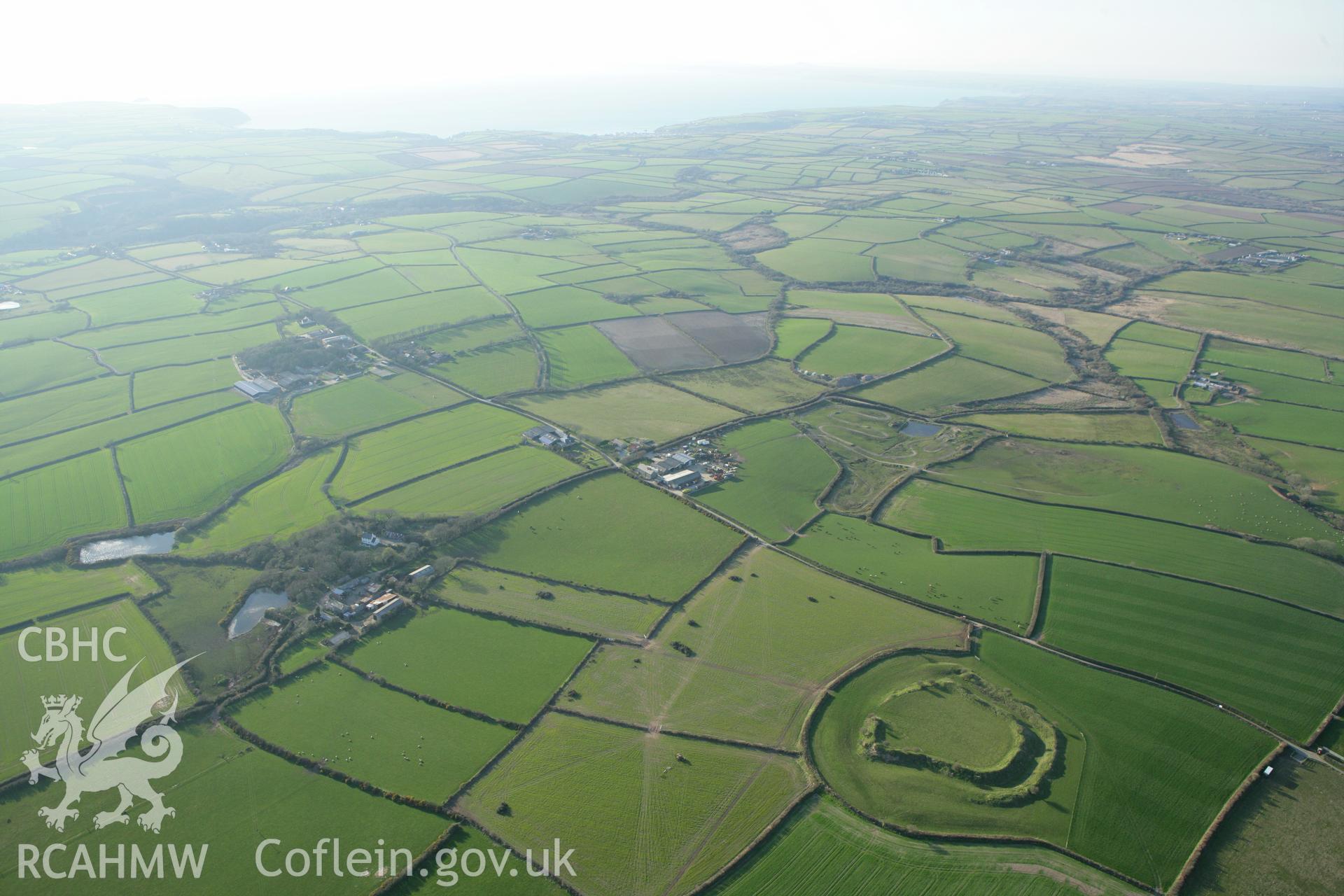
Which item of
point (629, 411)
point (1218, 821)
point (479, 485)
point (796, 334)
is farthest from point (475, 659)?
point (796, 334)

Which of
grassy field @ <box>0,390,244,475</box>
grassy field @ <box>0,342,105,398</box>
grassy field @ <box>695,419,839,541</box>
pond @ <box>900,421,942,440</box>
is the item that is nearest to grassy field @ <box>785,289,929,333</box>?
pond @ <box>900,421,942,440</box>

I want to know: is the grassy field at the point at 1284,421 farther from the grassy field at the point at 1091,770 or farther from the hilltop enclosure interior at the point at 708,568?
the grassy field at the point at 1091,770

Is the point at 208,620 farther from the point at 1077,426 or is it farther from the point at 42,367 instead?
the point at 1077,426

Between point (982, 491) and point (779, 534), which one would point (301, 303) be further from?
point (982, 491)

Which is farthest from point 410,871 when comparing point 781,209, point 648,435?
point 781,209

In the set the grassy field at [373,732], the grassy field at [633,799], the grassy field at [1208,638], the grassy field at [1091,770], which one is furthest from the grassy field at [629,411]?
the grassy field at [633,799]
